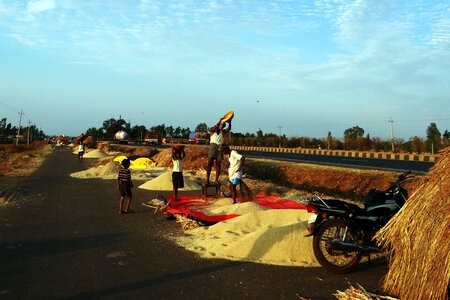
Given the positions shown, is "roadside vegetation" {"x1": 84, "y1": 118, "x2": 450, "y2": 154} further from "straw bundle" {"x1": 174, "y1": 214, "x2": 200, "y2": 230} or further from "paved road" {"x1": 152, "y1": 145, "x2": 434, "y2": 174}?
"straw bundle" {"x1": 174, "y1": 214, "x2": 200, "y2": 230}

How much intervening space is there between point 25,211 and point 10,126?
374 ft

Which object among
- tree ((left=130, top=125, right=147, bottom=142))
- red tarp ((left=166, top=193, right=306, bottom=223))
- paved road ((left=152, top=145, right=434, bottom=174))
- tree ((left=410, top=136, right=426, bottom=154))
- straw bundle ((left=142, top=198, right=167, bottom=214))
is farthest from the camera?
tree ((left=130, top=125, right=147, bottom=142))

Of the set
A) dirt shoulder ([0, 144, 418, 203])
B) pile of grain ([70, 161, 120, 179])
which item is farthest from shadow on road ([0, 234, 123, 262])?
pile of grain ([70, 161, 120, 179])

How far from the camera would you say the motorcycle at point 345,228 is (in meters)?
5.93

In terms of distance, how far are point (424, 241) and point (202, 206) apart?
639 centimetres

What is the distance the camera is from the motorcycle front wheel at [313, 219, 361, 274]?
19.4 feet

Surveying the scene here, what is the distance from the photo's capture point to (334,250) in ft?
19.7

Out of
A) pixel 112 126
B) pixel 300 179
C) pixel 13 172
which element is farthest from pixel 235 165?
pixel 112 126

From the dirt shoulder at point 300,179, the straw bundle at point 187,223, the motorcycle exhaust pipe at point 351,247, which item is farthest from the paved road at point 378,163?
the motorcycle exhaust pipe at point 351,247

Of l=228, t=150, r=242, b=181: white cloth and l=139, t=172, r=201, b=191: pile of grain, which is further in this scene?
l=139, t=172, r=201, b=191: pile of grain

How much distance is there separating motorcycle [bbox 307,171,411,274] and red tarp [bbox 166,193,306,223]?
3.12 metres

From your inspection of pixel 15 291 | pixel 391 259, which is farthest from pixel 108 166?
pixel 391 259

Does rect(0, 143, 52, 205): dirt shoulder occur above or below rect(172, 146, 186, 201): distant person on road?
below

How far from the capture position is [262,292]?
201 inches
